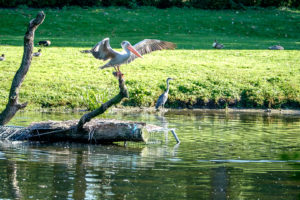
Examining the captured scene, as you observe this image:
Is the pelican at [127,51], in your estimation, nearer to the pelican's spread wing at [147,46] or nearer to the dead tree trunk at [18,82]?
the pelican's spread wing at [147,46]

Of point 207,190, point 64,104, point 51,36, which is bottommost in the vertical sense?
point 207,190

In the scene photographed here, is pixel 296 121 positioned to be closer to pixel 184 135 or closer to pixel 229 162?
pixel 184 135

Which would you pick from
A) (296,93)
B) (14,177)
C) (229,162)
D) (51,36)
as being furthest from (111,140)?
(51,36)

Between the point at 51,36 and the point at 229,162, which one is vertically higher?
the point at 51,36

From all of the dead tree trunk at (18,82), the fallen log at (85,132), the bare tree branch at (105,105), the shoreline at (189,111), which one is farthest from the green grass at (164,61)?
the dead tree trunk at (18,82)

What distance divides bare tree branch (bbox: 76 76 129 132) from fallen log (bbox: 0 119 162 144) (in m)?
0.22

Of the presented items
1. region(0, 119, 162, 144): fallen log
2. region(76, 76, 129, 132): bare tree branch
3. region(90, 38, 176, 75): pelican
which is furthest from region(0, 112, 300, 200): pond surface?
region(90, 38, 176, 75): pelican

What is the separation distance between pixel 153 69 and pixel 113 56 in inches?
411

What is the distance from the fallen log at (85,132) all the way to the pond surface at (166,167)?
0.72ft

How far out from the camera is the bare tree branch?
40.0 ft

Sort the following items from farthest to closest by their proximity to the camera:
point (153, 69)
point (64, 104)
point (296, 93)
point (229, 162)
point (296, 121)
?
point (153, 69), point (296, 93), point (64, 104), point (296, 121), point (229, 162)

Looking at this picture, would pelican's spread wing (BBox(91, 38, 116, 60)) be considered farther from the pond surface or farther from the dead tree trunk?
the pond surface

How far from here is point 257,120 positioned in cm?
1850

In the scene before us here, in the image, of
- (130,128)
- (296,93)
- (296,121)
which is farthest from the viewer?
(296,93)
